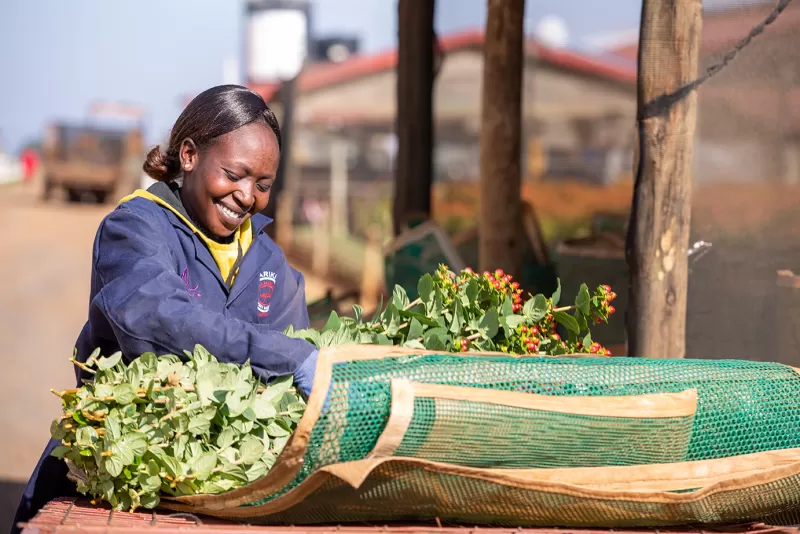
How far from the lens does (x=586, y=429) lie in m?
1.98

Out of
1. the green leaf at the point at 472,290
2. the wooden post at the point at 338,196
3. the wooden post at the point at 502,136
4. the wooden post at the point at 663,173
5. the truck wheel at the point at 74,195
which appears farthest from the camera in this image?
the truck wheel at the point at 74,195

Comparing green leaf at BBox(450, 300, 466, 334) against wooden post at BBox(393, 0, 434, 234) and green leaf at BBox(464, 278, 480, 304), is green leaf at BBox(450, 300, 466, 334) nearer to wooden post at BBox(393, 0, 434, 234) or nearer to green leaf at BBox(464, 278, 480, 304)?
green leaf at BBox(464, 278, 480, 304)

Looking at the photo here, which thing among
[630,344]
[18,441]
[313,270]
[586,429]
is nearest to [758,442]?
[586,429]

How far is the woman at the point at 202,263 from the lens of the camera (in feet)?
6.61

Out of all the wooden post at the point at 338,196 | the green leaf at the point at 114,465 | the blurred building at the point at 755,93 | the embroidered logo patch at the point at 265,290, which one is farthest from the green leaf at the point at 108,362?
the wooden post at the point at 338,196

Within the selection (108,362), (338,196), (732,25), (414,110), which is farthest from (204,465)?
(338,196)

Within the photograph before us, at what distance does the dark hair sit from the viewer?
2.31 m

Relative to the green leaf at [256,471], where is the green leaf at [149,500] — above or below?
below

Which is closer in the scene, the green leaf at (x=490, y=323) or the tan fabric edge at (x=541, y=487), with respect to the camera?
the tan fabric edge at (x=541, y=487)

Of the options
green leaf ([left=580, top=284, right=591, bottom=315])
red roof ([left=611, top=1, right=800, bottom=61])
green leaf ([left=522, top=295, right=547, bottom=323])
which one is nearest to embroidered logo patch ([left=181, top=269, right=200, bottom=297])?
green leaf ([left=522, top=295, right=547, bottom=323])

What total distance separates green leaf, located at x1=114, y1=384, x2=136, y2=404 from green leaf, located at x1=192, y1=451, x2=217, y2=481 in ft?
0.61

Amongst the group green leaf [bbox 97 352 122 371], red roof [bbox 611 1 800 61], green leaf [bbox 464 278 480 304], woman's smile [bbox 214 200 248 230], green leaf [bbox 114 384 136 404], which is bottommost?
green leaf [bbox 114 384 136 404]

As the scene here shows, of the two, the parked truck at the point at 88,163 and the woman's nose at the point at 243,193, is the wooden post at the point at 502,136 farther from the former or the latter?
the parked truck at the point at 88,163

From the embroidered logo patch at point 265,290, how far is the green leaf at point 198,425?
56 cm
